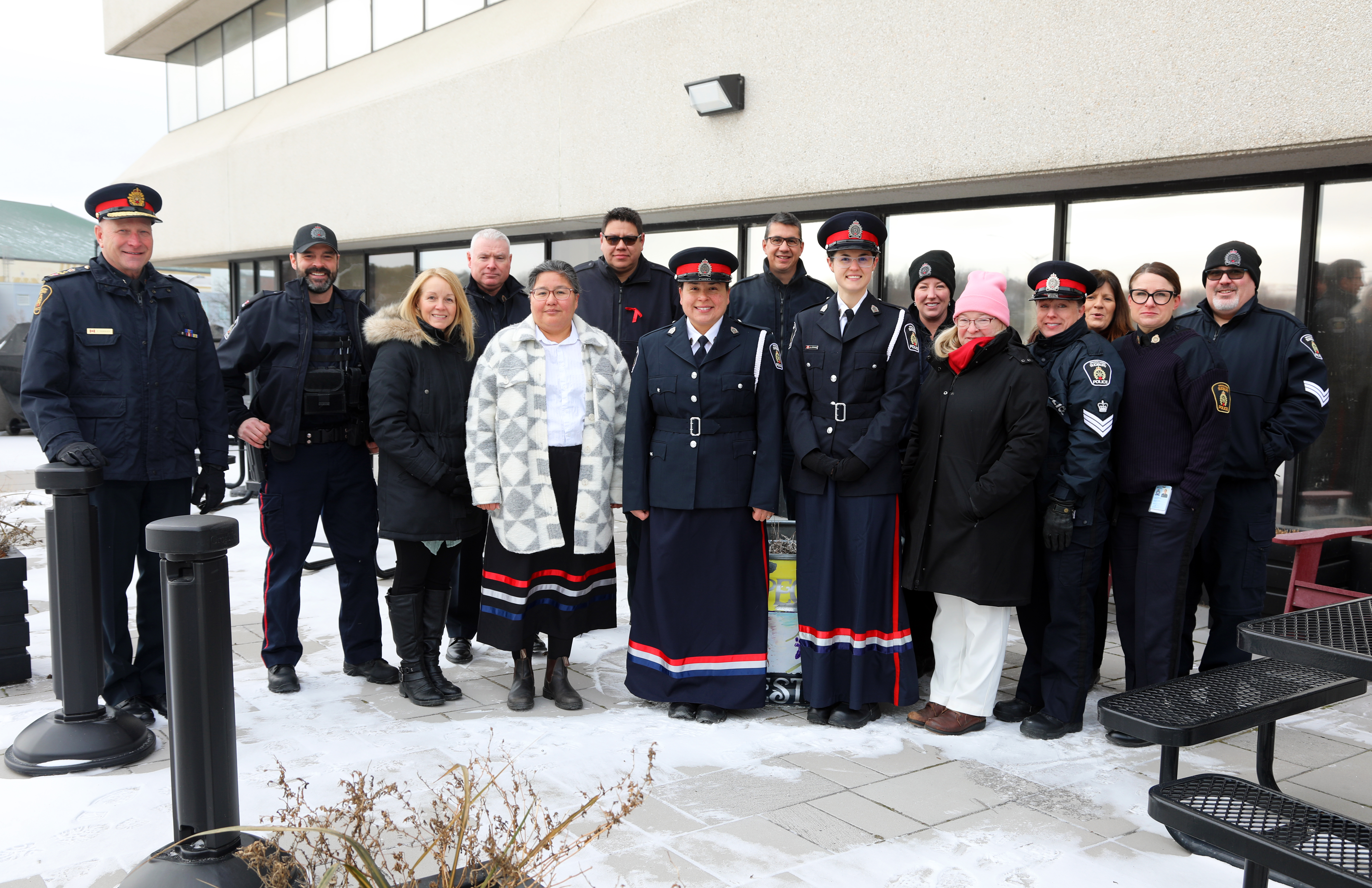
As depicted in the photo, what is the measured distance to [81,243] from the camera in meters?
40.1

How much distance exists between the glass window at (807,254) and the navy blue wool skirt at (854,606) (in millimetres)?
4164

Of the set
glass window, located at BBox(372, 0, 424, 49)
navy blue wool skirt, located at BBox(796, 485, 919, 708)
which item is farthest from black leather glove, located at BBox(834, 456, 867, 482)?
glass window, located at BBox(372, 0, 424, 49)

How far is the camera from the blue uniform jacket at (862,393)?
4.45 meters

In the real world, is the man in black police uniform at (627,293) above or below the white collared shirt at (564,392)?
above

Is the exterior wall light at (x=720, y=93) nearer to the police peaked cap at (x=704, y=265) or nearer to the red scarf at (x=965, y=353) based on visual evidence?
the police peaked cap at (x=704, y=265)

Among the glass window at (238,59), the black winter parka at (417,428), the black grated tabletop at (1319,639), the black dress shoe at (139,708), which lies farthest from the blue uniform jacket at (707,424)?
the glass window at (238,59)

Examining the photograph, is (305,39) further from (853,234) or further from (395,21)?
(853,234)

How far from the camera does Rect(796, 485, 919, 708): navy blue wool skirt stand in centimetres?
452

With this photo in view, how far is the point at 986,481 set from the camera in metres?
4.30

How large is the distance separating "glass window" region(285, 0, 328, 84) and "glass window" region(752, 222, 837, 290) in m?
8.34

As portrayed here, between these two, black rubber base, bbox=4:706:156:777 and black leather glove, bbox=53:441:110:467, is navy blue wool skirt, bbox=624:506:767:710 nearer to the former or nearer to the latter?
black rubber base, bbox=4:706:156:777

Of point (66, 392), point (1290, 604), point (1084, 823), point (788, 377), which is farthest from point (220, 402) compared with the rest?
point (1290, 604)

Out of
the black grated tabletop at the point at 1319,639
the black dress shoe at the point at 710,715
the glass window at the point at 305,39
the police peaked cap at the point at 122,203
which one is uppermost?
the glass window at the point at 305,39

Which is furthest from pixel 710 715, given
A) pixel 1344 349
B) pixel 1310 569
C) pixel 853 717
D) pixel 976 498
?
pixel 1344 349
